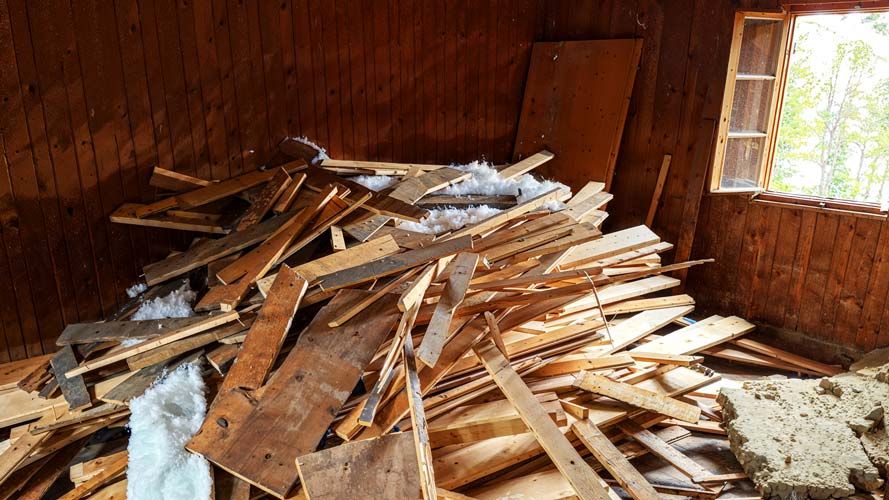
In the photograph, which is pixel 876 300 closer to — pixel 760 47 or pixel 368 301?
pixel 760 47

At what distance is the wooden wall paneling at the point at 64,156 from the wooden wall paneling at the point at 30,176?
0.09 feet

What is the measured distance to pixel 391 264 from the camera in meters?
2.53

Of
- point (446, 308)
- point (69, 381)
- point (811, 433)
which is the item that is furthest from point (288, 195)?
point (811, 433)

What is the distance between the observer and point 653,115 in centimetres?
397

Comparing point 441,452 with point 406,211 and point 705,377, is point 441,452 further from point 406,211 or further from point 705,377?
point 705,377

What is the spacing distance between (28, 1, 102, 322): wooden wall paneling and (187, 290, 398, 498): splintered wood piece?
1.27 metres

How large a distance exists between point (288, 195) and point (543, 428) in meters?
1.63

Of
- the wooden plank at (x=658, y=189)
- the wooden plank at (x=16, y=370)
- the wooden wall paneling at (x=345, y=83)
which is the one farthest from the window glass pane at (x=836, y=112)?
the wooden plank at (x=16, y=370)

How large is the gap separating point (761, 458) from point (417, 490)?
149cm

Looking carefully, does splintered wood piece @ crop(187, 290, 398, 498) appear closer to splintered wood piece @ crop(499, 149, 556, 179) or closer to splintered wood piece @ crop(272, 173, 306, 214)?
splintered wood piece @ crop(272, 173, 306, 214)

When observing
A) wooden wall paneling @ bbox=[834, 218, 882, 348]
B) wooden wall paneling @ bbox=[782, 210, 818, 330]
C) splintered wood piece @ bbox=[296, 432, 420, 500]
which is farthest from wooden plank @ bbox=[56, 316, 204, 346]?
wooden wall paneling @ bbox=[834, 218, 882, 348]

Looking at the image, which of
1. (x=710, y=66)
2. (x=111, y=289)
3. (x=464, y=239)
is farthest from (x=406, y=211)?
(x=710, y=66)

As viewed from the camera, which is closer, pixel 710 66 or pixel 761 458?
pixel 761 458

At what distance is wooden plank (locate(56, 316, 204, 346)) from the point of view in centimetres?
235
